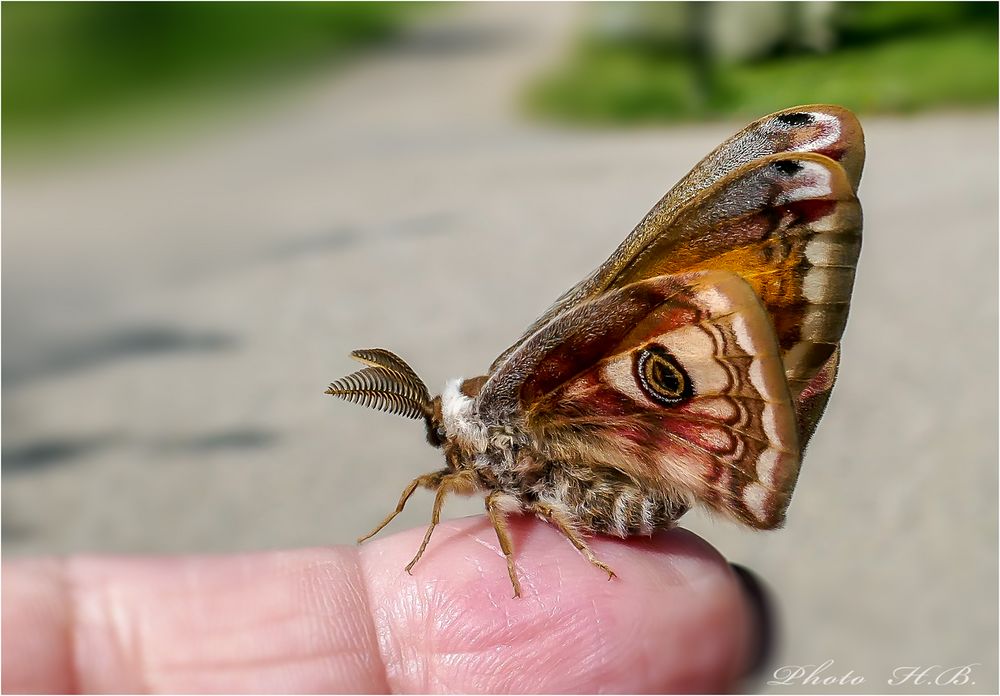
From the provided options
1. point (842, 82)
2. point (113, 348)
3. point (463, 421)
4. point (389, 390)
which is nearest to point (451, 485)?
point (463, 421)

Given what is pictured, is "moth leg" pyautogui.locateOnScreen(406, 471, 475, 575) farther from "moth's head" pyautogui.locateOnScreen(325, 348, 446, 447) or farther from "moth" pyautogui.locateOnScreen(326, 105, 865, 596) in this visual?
"moth's head" pyautogui.locateOnScreen(325, 348, 446, 447)

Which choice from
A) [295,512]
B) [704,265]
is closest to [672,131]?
[295,512]

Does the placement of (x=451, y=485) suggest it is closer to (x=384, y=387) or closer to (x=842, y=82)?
(x=384, y=387)

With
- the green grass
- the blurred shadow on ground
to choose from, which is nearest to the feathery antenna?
the blurred shadow on ground

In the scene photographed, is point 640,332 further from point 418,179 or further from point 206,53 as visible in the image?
point 206,53

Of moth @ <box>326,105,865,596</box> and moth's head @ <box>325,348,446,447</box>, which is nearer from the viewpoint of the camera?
moth @ <box>326,105,865,596</box>

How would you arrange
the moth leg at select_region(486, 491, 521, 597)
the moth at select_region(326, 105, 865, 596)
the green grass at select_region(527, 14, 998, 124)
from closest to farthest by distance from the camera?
the moth at select_region(326, 105, 865, 596), the moth leg at select_region(486, 491, 521, 597), the green grass at select_region(527, 14, 998, 124)
